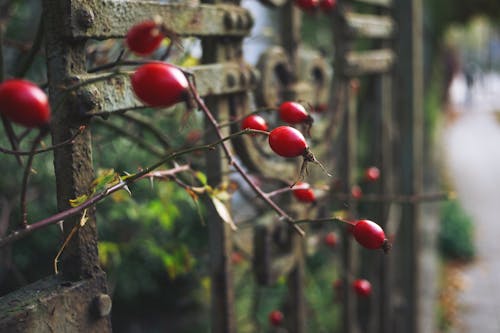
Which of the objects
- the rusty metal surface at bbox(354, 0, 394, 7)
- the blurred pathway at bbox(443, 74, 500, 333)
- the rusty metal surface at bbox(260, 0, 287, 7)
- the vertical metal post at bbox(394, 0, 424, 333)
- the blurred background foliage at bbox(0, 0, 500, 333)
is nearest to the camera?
the rusty metal surface at bbox(260, 0, 287, 7)

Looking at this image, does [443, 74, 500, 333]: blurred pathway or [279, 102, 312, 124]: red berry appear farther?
[443, 74, 500, 333]: blurred pathway

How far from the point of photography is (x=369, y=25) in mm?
2512

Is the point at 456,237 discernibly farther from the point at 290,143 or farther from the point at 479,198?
the point at 290,143

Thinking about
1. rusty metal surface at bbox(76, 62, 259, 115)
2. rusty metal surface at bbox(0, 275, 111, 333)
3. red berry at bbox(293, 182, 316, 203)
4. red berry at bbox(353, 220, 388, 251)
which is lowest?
rusty metal surface at bbox(0, 275, 111, 333)

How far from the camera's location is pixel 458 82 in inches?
1166

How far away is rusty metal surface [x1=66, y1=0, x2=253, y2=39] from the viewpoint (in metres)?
0.97

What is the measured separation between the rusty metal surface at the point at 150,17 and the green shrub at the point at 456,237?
5818mm

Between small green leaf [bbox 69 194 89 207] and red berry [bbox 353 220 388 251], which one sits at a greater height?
small green leaf [bbox 69 194 89 207]

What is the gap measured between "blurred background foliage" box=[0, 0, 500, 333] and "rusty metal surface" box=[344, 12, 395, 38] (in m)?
0.17

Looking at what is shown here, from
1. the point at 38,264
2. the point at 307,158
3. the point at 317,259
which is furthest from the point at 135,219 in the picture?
the point at 317,259

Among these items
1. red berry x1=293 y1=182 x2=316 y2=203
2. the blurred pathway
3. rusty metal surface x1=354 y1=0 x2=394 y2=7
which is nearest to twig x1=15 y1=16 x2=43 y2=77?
red berry x1=293 y1=182 x2=316 y2=203

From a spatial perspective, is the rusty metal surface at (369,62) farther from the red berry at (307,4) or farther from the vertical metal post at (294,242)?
the red berry at (307,4)

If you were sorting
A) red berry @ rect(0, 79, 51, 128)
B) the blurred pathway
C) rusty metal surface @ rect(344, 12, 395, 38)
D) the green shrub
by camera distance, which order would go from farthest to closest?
the green shrub < the blurred pathway < rusty metal surface @ rect(344, 12, 395, 38) < red berry @ rect(0, 79, 51, 128)

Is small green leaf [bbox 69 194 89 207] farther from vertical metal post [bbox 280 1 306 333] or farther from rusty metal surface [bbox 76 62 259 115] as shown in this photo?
vertical metal post [bbox 280 1 306 333]
